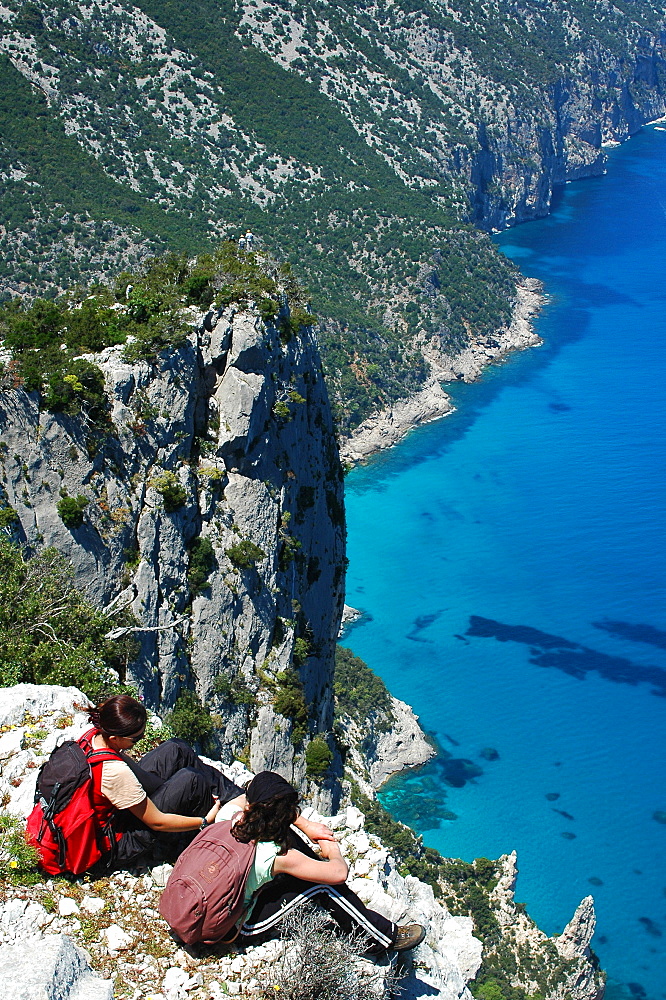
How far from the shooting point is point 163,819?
9352 millimetres

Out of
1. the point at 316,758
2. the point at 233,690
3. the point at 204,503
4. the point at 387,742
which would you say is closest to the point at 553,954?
the point at 387,742

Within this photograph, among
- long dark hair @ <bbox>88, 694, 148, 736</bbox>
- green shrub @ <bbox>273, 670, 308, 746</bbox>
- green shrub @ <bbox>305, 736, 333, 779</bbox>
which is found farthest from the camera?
green shrub @ <bbox>305, 736, 333, 779</bbox>

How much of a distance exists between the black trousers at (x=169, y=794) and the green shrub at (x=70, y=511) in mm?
12332

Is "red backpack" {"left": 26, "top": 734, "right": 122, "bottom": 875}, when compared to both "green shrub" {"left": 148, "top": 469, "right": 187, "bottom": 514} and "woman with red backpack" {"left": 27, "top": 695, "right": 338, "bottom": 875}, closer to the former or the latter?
Answer: "woman with red backpack" {"left": 27, "top": 695, "right": 338, "bottom": 875}

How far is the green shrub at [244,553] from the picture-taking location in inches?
987

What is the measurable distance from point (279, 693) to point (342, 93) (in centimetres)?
11185

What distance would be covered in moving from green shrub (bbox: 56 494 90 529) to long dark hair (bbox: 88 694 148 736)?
13125 millimetres

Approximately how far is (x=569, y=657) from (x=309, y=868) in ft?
189

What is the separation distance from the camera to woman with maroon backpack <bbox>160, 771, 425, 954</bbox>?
8562 mm

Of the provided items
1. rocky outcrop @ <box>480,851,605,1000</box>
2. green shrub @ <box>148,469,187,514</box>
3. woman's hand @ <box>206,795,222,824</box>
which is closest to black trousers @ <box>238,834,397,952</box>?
woman's hand @ <box>206,795,222,824</box>

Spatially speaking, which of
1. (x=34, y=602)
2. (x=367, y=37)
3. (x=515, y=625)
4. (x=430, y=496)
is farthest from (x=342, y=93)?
(x=34, y=602)

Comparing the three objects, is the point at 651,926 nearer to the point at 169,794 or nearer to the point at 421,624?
the point at 421,624

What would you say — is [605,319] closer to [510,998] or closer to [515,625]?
[515,625]

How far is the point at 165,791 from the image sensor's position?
9.54 m
